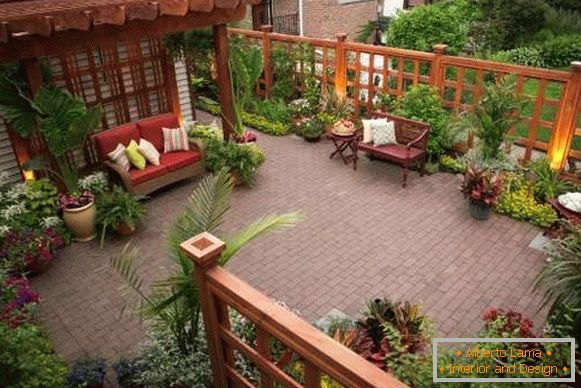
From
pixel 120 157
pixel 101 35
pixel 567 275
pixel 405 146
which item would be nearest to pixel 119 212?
pixel 120 157

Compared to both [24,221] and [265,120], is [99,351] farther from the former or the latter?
[265,120]

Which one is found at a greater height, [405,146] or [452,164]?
[405,146]

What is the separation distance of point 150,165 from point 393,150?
13.1ft

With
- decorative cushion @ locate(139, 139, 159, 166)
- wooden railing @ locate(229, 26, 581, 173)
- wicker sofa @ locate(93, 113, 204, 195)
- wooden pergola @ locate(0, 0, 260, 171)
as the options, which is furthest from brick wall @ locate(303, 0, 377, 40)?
decorative cushion @ locate(139, 139, 159, 166)

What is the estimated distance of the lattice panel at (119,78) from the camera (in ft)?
26.0

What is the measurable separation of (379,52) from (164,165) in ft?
14.4

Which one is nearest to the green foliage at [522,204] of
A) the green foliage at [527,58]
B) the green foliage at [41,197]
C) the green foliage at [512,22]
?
the green foliage at [41,197]

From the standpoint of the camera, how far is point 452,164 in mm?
8141

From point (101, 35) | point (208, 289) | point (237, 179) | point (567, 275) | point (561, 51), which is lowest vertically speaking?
point (237, 179)

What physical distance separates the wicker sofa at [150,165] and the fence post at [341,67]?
3309mm

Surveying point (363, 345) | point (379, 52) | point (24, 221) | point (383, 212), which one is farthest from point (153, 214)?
point (379, 52)

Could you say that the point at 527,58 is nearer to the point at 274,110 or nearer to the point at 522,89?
the point at 522,89

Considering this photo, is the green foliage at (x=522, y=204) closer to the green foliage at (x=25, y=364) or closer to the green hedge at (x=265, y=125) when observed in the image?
the green hedge at (x=265, y=125)

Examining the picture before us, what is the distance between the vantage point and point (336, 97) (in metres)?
9.73
